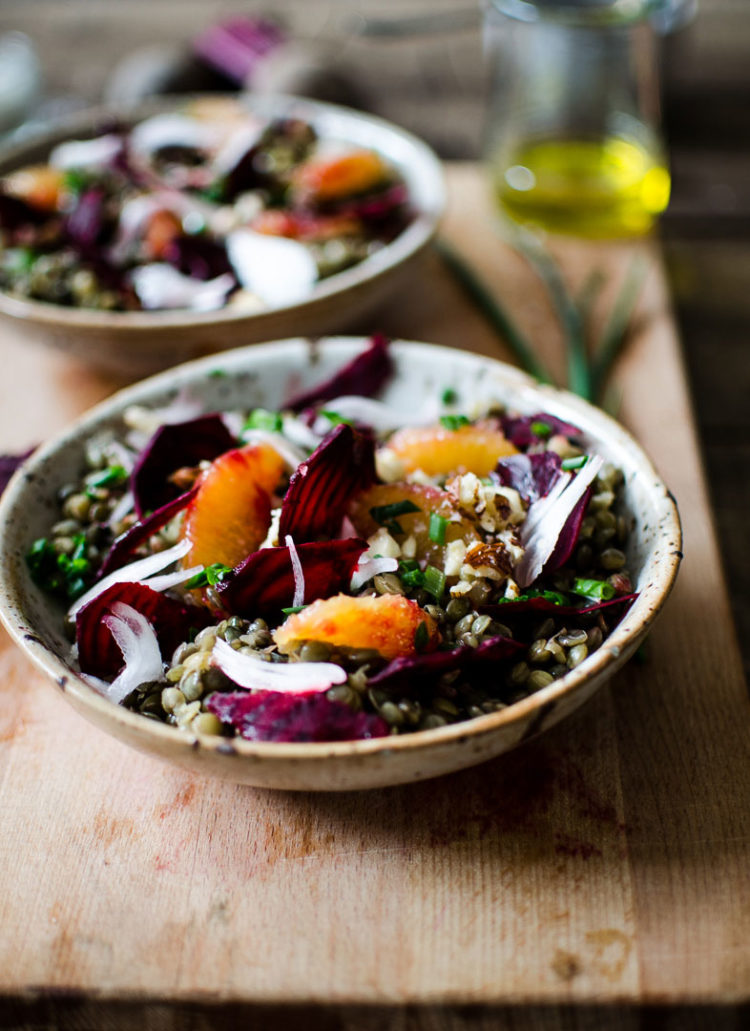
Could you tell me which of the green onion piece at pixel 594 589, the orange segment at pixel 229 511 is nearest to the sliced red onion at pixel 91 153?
the orange segment at pixel 229 511

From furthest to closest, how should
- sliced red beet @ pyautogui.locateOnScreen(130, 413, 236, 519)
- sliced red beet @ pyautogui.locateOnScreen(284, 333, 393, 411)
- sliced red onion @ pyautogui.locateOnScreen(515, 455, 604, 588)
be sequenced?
1. sliced red beet @ pyautogui.locateOnScreen(284, 333, 393, 411)
2. sliced red beet @ pyautogui.locateOnScreen(130, 413, 236, 519)
3. sliced red onion @ pyautogui.locateOnScreen(515, 455, 604, 588)

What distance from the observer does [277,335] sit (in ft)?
9.62

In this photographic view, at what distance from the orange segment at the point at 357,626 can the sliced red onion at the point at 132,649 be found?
27cm

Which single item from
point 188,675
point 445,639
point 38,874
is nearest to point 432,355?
point 445,639

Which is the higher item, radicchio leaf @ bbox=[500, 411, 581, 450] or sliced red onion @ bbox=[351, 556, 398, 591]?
sliced red onion @ bbox=[351, 556, 398, 591]

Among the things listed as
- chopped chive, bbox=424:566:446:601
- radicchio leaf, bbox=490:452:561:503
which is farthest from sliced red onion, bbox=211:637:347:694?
radicchio leaf, bbox=490:452:561:503

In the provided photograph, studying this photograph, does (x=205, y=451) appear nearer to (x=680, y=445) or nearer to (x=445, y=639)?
(x=445, y=639)

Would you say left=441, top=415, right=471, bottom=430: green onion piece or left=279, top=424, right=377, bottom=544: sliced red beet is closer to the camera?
left=279, top=424, right=377, bottom=544: sliced red beet

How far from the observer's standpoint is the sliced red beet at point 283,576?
1.91m

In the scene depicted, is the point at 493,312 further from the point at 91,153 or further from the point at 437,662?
the point at 437,662

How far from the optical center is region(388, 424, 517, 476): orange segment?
223 cm

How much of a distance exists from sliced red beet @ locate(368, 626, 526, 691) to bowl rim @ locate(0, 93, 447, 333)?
53.8 inches

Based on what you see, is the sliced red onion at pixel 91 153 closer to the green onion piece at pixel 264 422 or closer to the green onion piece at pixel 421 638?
the green onion piece at pixel 264 422

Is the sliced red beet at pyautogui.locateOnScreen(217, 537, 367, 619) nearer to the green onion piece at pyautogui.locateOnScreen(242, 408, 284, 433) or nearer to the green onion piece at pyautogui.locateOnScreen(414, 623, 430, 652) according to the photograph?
the green onion piece at pyautogui.locateOnScreen(414, 623, 430, 652)
